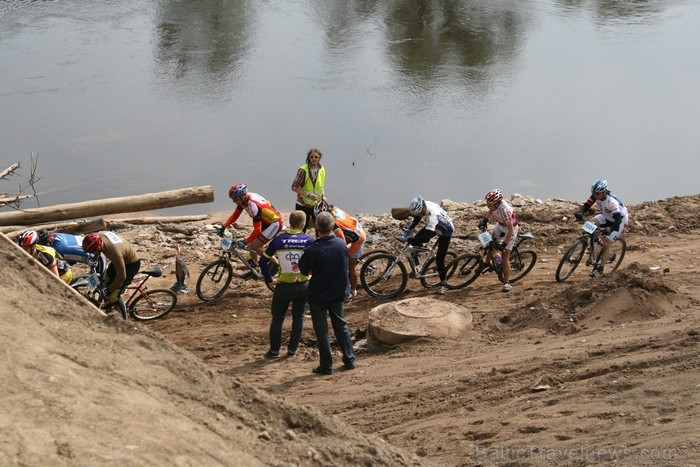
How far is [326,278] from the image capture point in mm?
9023

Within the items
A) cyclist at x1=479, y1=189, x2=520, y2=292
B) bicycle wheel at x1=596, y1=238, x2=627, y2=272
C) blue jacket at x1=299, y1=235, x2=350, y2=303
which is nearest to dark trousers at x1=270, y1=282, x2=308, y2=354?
blue jacket at x1=299, y1=235, x2=350, y2=303

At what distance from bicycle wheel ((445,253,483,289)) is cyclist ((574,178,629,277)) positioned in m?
1.75

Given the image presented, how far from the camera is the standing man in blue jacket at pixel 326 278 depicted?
8.91m

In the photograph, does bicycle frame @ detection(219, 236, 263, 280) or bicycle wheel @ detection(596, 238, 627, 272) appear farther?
bicycle wheel @ detection(596, 238, 627, 272)

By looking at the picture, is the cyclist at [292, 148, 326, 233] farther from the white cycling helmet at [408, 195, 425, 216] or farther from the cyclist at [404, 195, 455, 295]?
the white cycling helmet at [408, 195, 425, 216]

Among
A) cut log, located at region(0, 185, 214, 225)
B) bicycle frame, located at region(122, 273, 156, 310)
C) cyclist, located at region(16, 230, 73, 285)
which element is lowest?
bicycle frame, located at region(122, 273, 156, 310)

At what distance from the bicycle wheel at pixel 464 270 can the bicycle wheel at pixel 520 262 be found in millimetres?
624

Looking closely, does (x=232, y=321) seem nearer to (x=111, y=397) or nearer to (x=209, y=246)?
(x=209, y=246)

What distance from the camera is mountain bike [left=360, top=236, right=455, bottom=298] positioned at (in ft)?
Result: 39.7

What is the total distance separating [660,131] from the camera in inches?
870

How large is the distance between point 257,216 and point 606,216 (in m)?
5.33

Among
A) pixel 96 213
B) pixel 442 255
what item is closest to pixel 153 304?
pixel 442 255

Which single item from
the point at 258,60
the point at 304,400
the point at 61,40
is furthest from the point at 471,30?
the point at 304,400

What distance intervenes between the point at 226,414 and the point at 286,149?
584 inches
